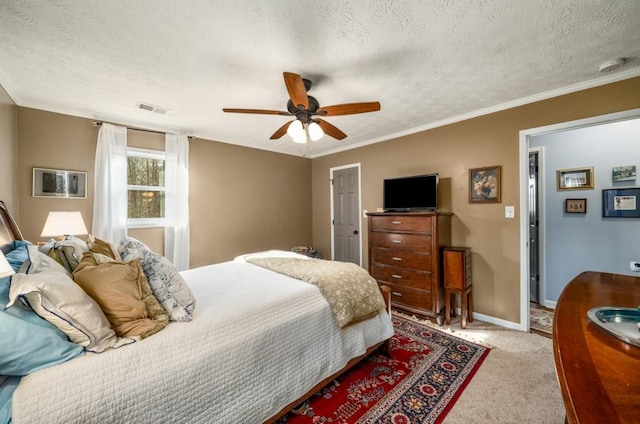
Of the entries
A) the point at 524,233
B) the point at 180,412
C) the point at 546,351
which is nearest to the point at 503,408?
the point at 546,351

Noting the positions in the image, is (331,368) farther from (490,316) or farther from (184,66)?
(184,66)

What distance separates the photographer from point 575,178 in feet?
10.4

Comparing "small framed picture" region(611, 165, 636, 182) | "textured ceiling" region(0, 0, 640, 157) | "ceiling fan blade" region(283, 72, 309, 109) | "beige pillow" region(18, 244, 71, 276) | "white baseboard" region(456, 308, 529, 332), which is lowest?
"white baseboard" region(456, 308, 529, 332)

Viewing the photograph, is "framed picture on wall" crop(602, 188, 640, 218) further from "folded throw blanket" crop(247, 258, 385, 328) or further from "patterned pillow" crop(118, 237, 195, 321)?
"patterned pillow" crop(118, 237, 195, 321)

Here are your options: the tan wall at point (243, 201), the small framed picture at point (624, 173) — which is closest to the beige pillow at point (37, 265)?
the tan wall at point (243, 201)

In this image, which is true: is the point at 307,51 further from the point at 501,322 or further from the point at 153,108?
the point at 501,322

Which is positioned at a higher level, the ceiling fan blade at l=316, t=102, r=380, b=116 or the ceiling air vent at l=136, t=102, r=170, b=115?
the ceiling air vent at l=136, t=102, r=170, b=115

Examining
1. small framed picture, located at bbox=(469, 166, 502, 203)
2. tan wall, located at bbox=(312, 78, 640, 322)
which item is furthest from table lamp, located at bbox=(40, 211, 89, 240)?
small framed picture, located at bbox=(469, 166, 502, 203)

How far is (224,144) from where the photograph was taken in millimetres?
4020

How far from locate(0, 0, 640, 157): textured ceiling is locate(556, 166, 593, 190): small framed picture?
1297mm

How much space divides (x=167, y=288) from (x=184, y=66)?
1.70 metres

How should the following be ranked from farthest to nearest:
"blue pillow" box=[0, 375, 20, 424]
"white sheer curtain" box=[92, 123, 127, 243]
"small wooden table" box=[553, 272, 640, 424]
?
"white sheer curtain" box=[92, 123, 127, 243] < "blue pillow" box=[0, 375, 20, 424] < "small wooden table" box=[553, 272, 640, 424]

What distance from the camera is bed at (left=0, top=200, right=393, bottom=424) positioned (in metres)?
0.93

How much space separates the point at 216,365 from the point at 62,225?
2.35 metres
